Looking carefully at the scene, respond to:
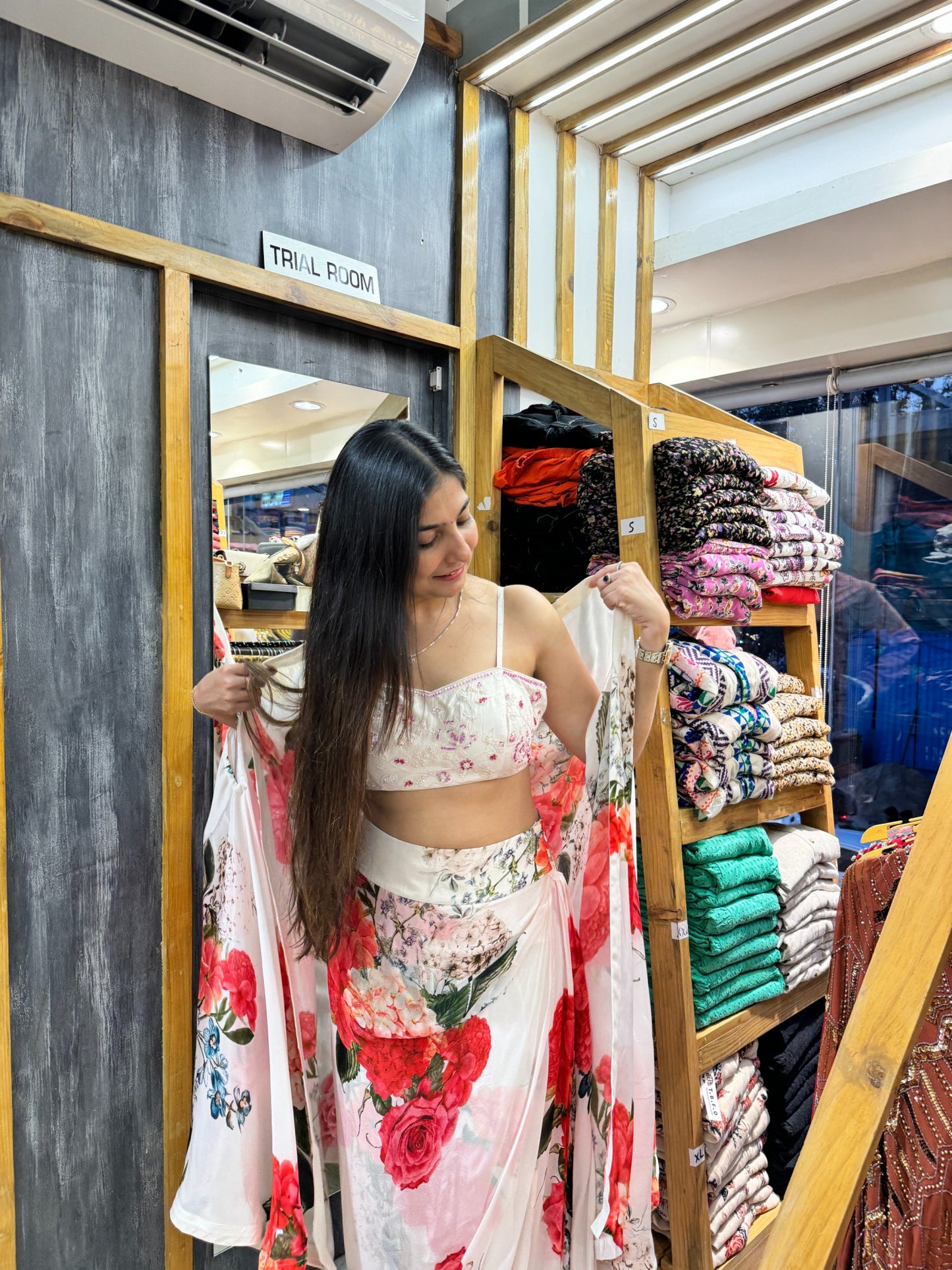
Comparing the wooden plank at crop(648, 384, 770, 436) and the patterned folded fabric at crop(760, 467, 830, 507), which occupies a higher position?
the wooden plank at crop(648, 384, 770, 436)

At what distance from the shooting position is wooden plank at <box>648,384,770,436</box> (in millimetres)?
2436

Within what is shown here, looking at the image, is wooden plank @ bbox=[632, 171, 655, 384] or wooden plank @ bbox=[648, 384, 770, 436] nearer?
wooden plank @ bbox=[648, 384, 770, 436]

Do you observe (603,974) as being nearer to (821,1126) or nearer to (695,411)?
(821,1126)

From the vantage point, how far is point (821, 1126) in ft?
2.16

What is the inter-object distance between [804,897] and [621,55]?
2.18 m

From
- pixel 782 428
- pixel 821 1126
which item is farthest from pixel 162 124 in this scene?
pixel 782 428

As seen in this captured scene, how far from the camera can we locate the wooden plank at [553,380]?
2.00 meters

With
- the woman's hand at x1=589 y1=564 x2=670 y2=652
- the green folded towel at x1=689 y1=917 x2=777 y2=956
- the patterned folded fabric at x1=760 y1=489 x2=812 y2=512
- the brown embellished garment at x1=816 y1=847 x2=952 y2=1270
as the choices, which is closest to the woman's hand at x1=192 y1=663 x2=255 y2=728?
the woman's hand at x1=589 y1=564 x2=670 y2=652

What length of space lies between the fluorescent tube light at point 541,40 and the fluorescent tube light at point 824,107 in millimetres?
710

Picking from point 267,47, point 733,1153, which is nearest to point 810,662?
point 733,1153

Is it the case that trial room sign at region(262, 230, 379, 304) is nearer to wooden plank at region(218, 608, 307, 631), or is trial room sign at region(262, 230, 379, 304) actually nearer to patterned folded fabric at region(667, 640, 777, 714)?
wooden plank at region(218, 608, 307, 631)

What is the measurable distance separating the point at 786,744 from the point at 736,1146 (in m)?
0.99

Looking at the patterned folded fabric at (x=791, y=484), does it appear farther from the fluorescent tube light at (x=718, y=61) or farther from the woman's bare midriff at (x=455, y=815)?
the woman's bare midriff at (x=455, y=815)

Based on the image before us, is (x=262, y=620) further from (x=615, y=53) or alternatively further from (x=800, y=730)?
(x=615, y=53)
